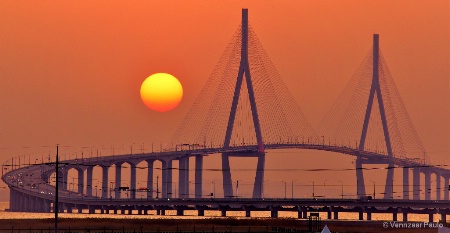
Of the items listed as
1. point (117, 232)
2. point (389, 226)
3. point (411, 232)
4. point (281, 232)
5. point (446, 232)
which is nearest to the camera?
point (446, 232)

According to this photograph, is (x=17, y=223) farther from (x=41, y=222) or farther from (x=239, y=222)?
(x=239, y=222)

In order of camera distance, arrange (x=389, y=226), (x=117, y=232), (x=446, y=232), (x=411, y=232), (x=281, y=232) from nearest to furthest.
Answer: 1. (x=446, y=232)
2. (x=281, y=232)
3. (x=117, y=232)
4. (x=411, y=232)
5. (x=389, y=226)

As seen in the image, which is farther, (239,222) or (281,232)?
(239,222)

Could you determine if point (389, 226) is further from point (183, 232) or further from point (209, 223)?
point (183, 232)

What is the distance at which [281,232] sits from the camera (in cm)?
12306

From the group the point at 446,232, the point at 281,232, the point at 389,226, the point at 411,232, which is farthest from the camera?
the point at 389,226

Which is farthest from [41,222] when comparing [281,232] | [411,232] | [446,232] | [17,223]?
[446,232]

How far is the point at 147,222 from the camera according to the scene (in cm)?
18838

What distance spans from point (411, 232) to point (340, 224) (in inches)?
1481

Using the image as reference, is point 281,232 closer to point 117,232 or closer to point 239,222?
point 117,232

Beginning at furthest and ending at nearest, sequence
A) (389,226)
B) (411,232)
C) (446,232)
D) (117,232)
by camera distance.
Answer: (389,226) < (411,232) < (117,232) < (446,232)

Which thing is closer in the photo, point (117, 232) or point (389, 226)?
point (117, 232)

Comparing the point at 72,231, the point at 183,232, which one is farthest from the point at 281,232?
the point at 72,231

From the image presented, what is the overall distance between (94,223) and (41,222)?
32.2 ft
